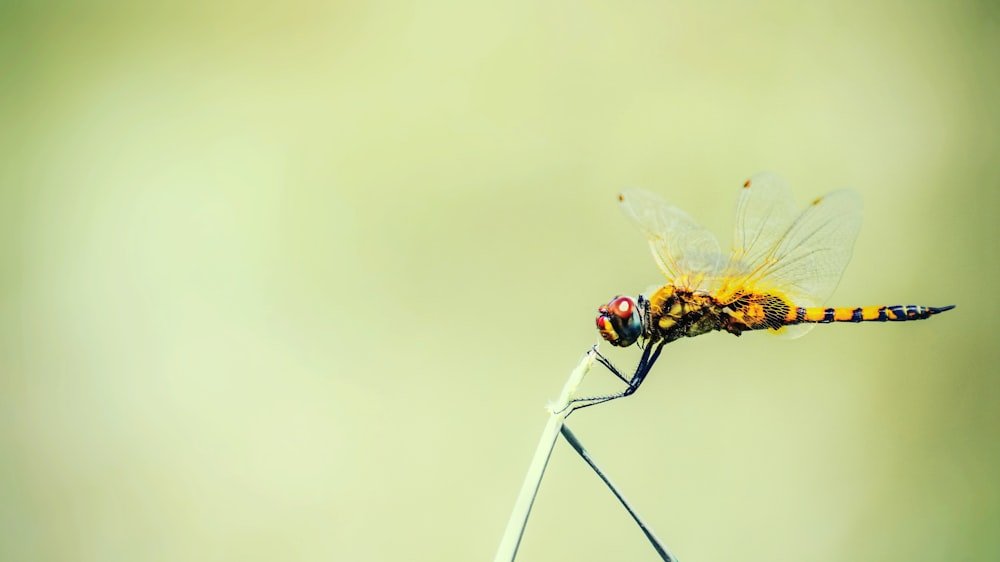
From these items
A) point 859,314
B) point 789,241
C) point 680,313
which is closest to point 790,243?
point 789,241

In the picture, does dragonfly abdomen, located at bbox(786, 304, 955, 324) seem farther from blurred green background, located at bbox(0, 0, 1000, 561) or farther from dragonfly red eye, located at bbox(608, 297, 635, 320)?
blurred green background, located at bbox(0, 0, 1000, 561)

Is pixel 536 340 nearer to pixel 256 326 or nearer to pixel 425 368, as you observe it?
pixel 425 368

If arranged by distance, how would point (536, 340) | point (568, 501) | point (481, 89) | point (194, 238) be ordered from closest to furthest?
1. point (568, 501)
2. point (536, 340)
3. point (194, 238)
4. point (481, 89)

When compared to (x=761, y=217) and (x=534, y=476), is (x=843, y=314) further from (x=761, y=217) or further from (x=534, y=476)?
(x=534, y=476)

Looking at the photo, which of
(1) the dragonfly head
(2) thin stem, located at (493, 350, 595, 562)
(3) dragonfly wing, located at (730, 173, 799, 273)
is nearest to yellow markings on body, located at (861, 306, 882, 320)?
(3) dragonfly wing, located at (730, 173, 799, 273)

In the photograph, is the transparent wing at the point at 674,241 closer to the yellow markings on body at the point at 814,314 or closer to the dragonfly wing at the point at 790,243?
the dragonfly wing at the point at 790,243

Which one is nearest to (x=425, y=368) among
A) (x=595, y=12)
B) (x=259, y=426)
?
(x=259, y=426)
